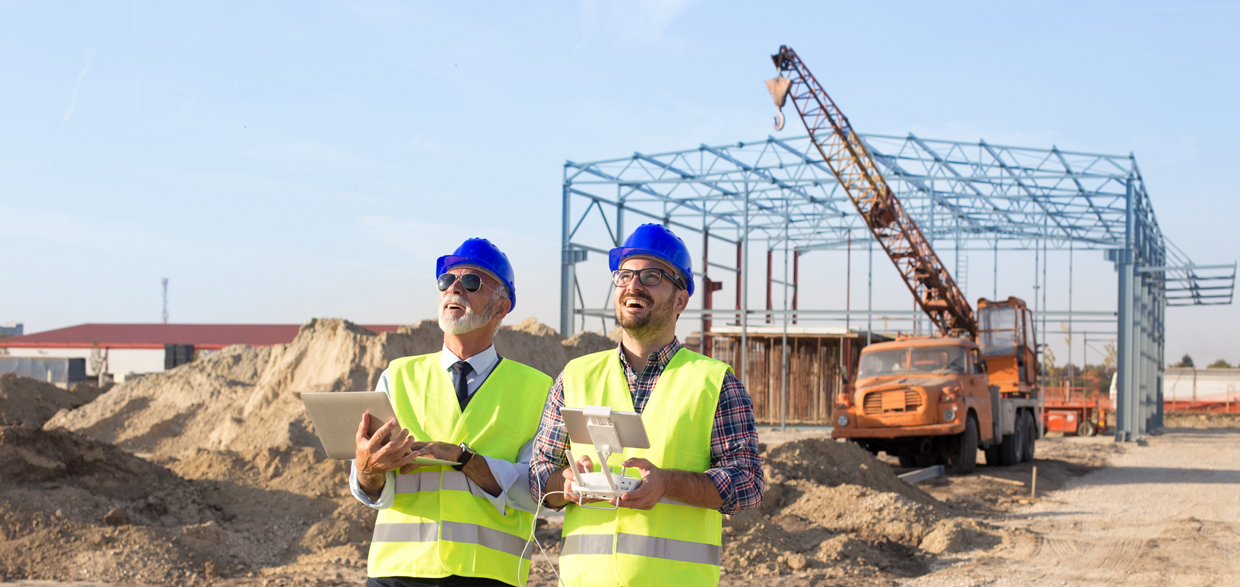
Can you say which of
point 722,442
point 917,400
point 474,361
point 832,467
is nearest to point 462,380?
point 474,361

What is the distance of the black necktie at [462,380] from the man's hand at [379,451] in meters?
0.37

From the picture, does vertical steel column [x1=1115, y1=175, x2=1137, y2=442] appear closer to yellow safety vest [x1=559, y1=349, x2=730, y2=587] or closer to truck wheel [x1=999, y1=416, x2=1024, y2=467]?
truck wheel [x1=999, y1=416, x2=1024, y2=467]

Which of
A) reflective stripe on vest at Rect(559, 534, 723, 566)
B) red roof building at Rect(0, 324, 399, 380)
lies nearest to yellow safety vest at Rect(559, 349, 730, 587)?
reflective stripe on vest at Rect(559, 534, 723, 566)

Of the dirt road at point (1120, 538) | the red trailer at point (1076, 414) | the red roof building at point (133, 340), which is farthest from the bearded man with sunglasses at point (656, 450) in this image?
the red roof building at point (133, 340)

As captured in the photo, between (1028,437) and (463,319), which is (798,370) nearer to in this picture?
(1028,437)

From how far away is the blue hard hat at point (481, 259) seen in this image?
138 inches

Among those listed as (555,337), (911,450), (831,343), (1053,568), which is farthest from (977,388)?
(831,343)

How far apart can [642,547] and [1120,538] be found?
30.4 ft

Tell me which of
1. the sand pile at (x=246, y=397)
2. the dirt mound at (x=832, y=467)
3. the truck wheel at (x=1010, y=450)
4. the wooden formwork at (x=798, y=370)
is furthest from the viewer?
the wooden formwork at (x=798, y=370)

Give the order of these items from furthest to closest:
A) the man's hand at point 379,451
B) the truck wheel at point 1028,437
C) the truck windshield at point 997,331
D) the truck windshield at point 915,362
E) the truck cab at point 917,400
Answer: the truck windshield at point 997,331
the truck wheel at point 1028,437
the truck windshield at point 915,362
the truck cab at point 917,400
the man's hand at point 379,451

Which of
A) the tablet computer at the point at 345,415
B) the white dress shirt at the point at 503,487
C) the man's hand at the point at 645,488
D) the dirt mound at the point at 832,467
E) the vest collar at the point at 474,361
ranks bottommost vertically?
the dirt mound at the point at 832,467

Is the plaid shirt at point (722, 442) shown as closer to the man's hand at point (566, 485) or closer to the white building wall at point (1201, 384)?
the man's hand at point (566, 485)

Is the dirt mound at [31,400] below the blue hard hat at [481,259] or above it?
below

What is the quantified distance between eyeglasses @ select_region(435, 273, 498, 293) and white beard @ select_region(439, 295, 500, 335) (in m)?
0.05
